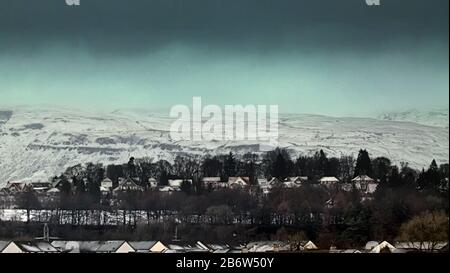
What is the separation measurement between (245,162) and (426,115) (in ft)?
6.29

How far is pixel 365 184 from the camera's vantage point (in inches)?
328

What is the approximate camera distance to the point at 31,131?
810 cm

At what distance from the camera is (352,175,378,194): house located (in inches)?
327

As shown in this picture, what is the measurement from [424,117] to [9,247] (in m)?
4.34

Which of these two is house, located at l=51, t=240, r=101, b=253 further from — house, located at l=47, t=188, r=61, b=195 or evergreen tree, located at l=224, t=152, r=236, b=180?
evergreen tree, located at l=224, t=152, r=236, b=180

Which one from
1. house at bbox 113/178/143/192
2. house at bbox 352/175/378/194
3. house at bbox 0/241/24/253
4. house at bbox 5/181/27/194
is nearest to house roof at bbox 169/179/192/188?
house at bbox 113/178/143/192

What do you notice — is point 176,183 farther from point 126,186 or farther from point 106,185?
point 106,185

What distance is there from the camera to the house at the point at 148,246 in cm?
772

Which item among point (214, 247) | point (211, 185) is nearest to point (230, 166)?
point (211, 185)

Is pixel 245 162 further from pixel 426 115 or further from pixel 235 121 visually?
pixel 426 115

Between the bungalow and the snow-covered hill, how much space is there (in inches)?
12.2

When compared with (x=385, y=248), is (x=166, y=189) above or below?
above

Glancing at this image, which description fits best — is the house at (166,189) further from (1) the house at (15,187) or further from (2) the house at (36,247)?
(1) the house at (15,187)

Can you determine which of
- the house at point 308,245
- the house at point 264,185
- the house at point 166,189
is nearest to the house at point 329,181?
the house at point 264,185
